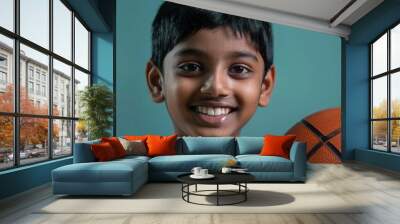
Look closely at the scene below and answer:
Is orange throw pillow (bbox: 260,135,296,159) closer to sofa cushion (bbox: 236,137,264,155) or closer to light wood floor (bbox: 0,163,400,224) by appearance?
sofa cushion (bbox: 236,137,264,155)

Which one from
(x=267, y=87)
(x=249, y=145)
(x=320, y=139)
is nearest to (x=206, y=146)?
(x=249, y=145)

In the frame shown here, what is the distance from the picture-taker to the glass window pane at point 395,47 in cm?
773

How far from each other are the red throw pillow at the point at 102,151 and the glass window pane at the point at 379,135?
599 cm

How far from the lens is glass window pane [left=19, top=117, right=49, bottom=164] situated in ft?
17.3

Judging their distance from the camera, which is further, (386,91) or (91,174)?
(386,91)

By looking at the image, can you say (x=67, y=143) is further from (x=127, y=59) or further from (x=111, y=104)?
(x=127, y=59)

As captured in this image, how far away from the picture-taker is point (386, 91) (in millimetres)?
8242

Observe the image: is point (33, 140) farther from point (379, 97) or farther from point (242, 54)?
point (379, 97)

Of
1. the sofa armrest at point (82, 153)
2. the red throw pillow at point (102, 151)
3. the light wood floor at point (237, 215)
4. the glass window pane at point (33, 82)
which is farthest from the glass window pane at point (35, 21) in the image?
the light wood floor at point (237, 215)

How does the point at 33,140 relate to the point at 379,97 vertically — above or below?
below

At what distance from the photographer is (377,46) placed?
8719mm

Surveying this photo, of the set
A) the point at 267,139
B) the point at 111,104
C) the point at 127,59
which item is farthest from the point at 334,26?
the point at 111,104

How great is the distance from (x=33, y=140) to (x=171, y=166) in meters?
2.12

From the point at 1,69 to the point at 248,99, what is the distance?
16.1ft
